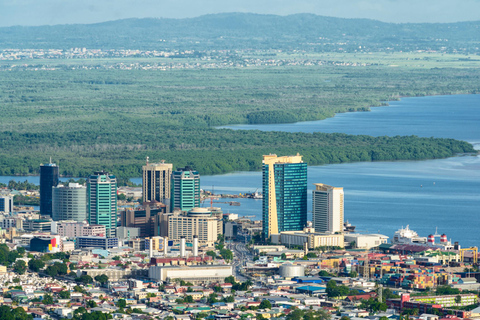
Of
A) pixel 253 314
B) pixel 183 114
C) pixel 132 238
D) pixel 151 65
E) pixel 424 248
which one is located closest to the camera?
pixel 253 314

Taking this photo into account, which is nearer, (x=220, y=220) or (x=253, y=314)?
(x=253, y=314)

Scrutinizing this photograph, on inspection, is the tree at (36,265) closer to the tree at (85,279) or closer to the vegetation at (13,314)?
the tree at (85,279)

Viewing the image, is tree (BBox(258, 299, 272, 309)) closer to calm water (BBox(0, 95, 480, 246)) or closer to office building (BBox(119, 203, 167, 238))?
calm water (BBox(0, 95, 480, 246))

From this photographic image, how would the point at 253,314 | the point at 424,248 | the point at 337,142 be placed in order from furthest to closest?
the point at 337,142
the point at 424,248
the point at 253,314

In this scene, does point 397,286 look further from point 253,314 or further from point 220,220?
point 220,220

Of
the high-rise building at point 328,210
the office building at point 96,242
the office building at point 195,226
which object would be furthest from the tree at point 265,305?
the high-rise building at point 328,210

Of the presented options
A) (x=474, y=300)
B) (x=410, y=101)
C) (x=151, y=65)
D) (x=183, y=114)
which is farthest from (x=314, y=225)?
(x=151, y=65)
